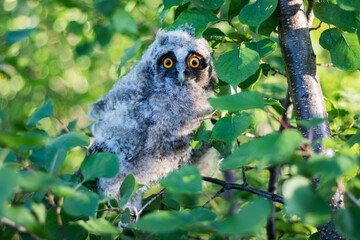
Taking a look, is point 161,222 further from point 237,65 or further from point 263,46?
point 263,46

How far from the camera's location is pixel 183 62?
1.71 metres

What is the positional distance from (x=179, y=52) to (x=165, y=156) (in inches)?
20.9

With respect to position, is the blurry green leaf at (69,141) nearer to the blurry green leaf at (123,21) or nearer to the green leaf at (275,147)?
the green leaf at (275,147)

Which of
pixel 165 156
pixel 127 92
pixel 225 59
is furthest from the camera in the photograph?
pixel 127 92

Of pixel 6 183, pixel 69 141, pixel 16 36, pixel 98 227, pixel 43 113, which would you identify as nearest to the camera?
pixel 6 183

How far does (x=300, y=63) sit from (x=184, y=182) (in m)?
0.66

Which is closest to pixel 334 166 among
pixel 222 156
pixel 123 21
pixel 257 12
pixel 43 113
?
pixel 257 12

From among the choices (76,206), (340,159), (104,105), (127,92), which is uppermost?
(340,159)

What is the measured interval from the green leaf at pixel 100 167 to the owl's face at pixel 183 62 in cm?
91

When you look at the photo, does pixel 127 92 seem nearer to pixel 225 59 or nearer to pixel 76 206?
pixel 225 59

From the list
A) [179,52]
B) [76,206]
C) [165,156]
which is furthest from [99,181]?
[76,206]

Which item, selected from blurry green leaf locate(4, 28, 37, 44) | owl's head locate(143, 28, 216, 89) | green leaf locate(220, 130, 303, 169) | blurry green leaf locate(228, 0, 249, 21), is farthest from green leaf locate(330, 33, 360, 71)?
blurry green leaf locate(4, 28, 37, 44)

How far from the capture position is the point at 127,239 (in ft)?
2.59

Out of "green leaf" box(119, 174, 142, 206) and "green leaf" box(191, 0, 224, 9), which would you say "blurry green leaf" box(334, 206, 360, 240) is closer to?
"green leaf" box(119, 174, 142, 206)
